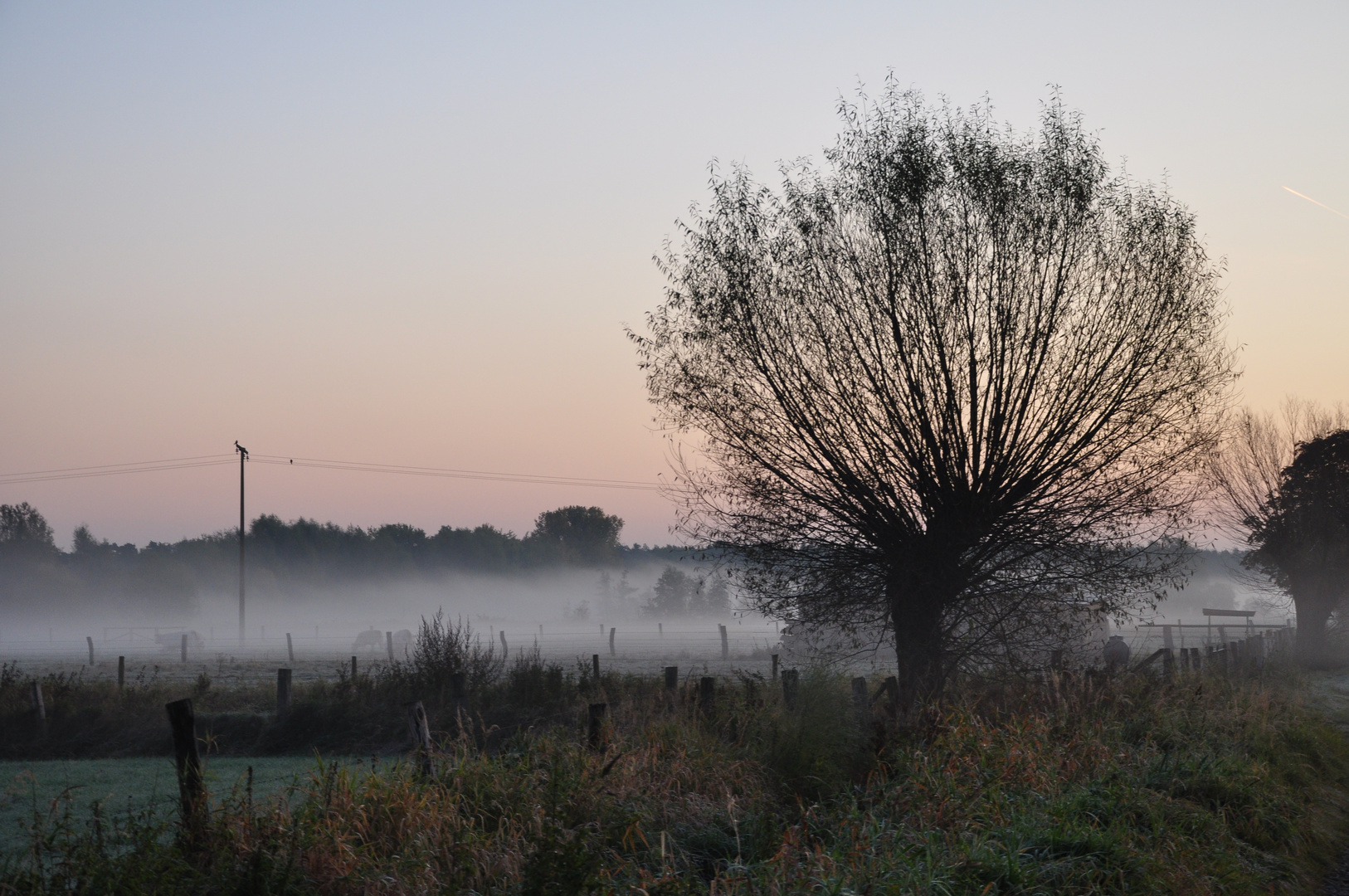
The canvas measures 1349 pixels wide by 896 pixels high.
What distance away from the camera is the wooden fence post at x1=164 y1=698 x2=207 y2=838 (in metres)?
6.66

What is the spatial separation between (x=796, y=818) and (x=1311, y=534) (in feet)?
119

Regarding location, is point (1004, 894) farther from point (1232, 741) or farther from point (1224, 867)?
point (1232, 741)

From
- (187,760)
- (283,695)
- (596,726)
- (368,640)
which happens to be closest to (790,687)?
(596,726)

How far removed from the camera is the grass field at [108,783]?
10.7 metres

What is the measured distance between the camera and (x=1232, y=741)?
34.7 feet

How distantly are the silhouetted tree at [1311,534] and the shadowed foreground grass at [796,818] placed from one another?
96.1 feet

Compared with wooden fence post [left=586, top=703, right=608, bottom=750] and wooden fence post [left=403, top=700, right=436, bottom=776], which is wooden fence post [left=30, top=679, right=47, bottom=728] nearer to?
wooden fence post [left=403, top=700, right=436, bottom=776]

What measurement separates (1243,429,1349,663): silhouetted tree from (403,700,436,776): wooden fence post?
123 ft

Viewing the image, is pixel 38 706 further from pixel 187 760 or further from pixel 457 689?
pixel 187 760

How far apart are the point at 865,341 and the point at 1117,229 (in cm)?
435

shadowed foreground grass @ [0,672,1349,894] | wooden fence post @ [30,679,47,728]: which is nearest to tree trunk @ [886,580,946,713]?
shadowed foreground grass @ [0,672,1349,894]

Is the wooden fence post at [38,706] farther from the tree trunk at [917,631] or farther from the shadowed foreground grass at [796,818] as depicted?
the tree trunk at [917,631]

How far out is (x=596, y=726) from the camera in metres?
9.81

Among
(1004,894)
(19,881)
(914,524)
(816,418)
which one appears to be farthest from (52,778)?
(1004,894)
